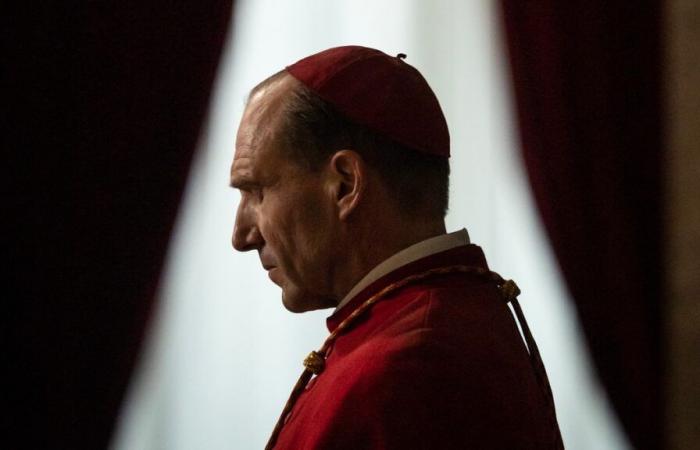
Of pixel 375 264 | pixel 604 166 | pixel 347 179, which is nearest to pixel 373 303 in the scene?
pixel 375 264

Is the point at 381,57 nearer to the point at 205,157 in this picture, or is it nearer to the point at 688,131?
the point at 205,157

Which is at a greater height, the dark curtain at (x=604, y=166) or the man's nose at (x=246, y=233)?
the dark curtain at (x=604, y=166)

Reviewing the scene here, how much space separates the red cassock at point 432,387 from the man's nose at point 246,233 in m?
0.21

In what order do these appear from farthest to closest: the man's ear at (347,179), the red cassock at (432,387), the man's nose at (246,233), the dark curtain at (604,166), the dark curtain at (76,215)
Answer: the dark curtain at (604,166) → the dark curtain at (76,215) → the man's nose at (246,233) → the man's ear at (347,179) → the red cassock at (432,387)

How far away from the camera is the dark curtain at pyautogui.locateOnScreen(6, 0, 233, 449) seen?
2.29m

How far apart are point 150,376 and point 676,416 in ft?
4.65

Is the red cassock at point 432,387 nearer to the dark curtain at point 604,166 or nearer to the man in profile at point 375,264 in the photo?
the man in profile at point 375,264

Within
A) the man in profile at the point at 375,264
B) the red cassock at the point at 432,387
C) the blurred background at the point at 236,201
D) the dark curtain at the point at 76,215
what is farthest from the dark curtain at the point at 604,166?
the red cassock at the point at 432,387

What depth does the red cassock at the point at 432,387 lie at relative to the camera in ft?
3.16

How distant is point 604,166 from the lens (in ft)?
8.44

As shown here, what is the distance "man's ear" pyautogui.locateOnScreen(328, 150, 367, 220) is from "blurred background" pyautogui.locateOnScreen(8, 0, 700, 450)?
4.19 ft

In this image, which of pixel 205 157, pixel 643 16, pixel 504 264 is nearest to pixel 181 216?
pixel 205 157

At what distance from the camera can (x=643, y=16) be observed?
263 centimetres

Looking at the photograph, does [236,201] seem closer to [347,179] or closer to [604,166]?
[604,166]
